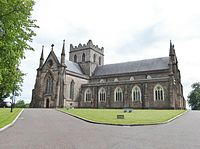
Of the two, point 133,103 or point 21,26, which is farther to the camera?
point 133,103

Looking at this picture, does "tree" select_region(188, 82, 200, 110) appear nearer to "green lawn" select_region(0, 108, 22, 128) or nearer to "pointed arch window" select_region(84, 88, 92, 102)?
"pointed arch window" select_region(84, 88, 92, 102)

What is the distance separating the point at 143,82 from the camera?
47.5 m

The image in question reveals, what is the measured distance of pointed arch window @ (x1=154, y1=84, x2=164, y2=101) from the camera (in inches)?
1769

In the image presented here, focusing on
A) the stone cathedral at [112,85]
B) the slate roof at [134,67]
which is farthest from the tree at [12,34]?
the slate roof at [134,67]

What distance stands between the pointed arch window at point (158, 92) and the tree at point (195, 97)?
36.2 m

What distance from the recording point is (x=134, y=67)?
5844 centimetres

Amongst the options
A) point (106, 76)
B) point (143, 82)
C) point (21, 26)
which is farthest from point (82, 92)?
point (21, 26)

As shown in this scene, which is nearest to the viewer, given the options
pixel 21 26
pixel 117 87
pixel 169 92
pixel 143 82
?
pixel 21 26

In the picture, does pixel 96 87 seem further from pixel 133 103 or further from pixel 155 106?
pixel 155 106

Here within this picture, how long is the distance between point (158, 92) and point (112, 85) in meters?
11.8

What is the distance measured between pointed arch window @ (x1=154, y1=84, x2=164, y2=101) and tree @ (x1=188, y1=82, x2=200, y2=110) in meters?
36.2

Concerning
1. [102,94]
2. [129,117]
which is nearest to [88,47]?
[102,94]

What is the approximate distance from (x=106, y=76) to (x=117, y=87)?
10.2 meters

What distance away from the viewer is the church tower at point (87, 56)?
216ft
